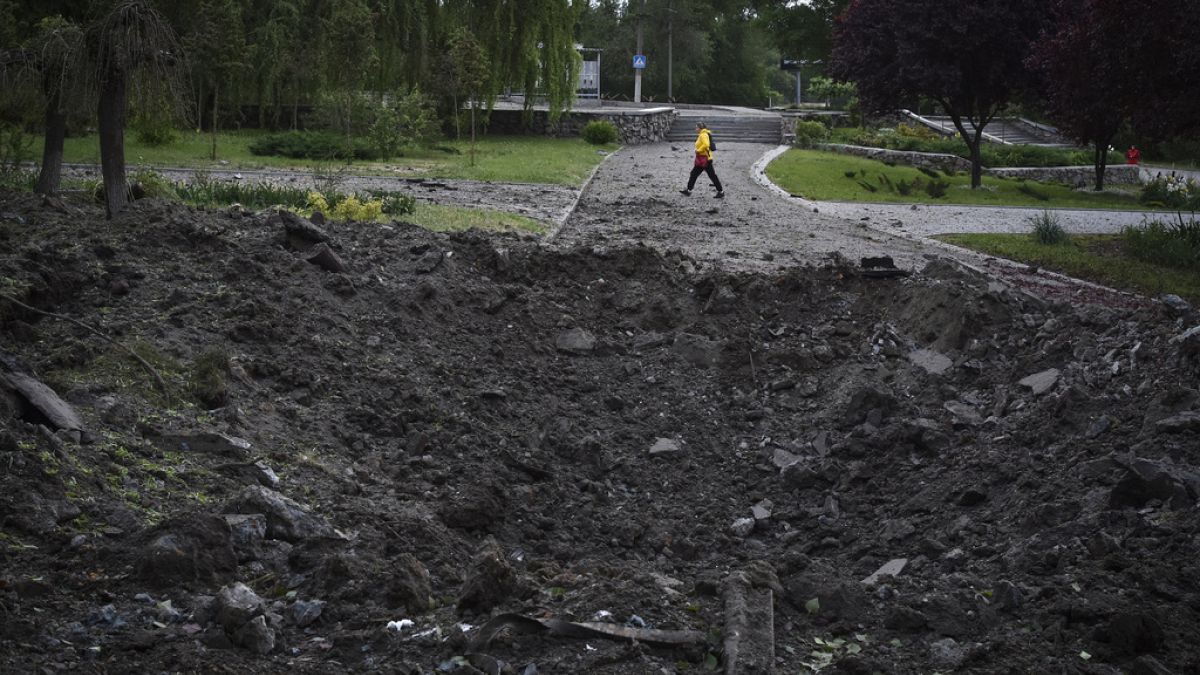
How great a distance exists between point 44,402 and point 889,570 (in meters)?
4.33

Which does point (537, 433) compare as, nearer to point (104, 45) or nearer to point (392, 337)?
point (392, 337)

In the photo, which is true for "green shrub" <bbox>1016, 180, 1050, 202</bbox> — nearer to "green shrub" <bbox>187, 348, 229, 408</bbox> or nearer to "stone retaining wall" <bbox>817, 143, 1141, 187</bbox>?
"stone retaining wall" <bbox>817, 143, 1141, 187</bbox>

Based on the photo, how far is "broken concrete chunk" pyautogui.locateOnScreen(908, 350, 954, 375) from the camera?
9234 mm

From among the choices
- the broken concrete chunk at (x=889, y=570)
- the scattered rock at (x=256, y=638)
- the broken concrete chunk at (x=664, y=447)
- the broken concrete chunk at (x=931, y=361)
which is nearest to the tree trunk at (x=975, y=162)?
the broken concrete chunk at (x=931, y=361)

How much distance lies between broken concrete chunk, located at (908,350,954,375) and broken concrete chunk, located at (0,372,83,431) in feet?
19.7

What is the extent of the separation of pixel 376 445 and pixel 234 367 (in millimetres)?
1040

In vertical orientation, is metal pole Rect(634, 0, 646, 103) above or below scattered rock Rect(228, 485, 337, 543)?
above

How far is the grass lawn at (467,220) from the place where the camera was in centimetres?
1492

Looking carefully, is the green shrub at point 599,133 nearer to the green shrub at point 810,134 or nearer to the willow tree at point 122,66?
the green shrub at point 810,134

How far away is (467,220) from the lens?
15.6 m

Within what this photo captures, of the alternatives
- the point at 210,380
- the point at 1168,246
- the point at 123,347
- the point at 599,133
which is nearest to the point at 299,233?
the point at 123,347

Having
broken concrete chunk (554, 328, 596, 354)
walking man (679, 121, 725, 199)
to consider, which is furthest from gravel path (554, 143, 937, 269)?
broken concrete chunk (554, 328, 596, 354)

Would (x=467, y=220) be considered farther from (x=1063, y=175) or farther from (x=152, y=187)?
(x=1063, y=175)

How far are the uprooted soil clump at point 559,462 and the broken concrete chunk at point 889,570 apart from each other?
0.03 meters
